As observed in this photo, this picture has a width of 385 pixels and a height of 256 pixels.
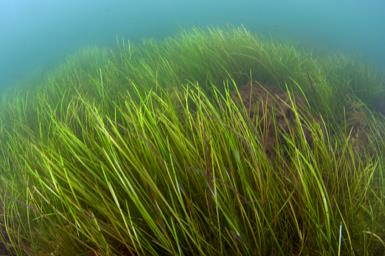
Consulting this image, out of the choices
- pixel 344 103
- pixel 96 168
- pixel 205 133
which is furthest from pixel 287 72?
pixel 96 168

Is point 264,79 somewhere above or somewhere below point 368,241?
above

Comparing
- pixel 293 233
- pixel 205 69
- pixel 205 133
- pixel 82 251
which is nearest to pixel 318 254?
pixel 293 233

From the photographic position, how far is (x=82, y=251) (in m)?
1.06

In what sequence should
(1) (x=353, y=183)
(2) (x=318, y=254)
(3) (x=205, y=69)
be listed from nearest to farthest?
(2) (x=318, y=254) → (1) (x=353, y=183) → (3) (x=205, y=69)

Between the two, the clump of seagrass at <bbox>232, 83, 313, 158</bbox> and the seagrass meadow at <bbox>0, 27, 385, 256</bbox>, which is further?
the clump of seagrass at <bbox>232, 83, 313, 158</bbox>

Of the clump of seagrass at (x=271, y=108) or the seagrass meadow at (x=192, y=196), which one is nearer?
the seagrass meadow at (x=192, y=196)

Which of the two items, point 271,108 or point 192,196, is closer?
point 192,196

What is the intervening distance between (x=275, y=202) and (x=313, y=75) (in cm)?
237

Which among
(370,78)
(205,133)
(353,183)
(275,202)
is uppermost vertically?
(205,133)

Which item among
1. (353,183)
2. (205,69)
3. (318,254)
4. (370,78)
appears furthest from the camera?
(370,78)

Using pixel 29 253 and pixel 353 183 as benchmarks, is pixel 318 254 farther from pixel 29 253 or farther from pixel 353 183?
pixel 29 253

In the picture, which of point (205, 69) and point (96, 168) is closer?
point (96, 168)

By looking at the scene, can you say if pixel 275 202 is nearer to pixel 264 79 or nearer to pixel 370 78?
pixel 264 79

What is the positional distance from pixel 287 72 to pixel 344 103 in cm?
59
